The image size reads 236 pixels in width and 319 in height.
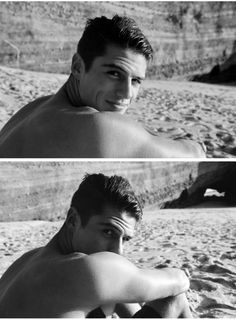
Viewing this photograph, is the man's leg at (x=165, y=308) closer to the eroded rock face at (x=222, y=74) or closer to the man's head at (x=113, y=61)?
the man's head at (x=113, y=61)

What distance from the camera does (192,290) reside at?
3.56 metres

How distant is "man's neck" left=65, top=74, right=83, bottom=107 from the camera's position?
5.57ft

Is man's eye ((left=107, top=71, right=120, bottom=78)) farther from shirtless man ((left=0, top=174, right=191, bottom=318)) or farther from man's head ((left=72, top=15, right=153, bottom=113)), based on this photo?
shirtless man ((left=0, top=174, right=191, bottom=318))

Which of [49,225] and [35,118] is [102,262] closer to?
[35,118]

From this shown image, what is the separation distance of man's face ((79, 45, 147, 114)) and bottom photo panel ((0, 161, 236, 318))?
0.23 meters

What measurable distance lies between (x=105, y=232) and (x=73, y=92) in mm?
420

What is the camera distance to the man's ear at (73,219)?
1731 mm

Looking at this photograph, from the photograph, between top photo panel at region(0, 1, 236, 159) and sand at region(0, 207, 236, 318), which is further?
sand at region(0, 207, 236, 318)

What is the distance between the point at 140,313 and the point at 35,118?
2.54 ft

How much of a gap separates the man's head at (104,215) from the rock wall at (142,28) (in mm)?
9700

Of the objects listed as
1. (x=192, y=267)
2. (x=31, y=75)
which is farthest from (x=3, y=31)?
(x=192, y=267)

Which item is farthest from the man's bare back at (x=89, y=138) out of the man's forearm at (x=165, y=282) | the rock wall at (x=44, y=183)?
the rock wall at (x=44, y=183)

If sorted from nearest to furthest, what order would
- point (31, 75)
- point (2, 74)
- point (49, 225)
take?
1. point (49, 225)
2. point (2, 74)
3. point (31, 75)

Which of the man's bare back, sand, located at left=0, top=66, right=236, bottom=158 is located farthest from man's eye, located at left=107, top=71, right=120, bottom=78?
sand, located at left=0, top=66, right=236, bottom=158
